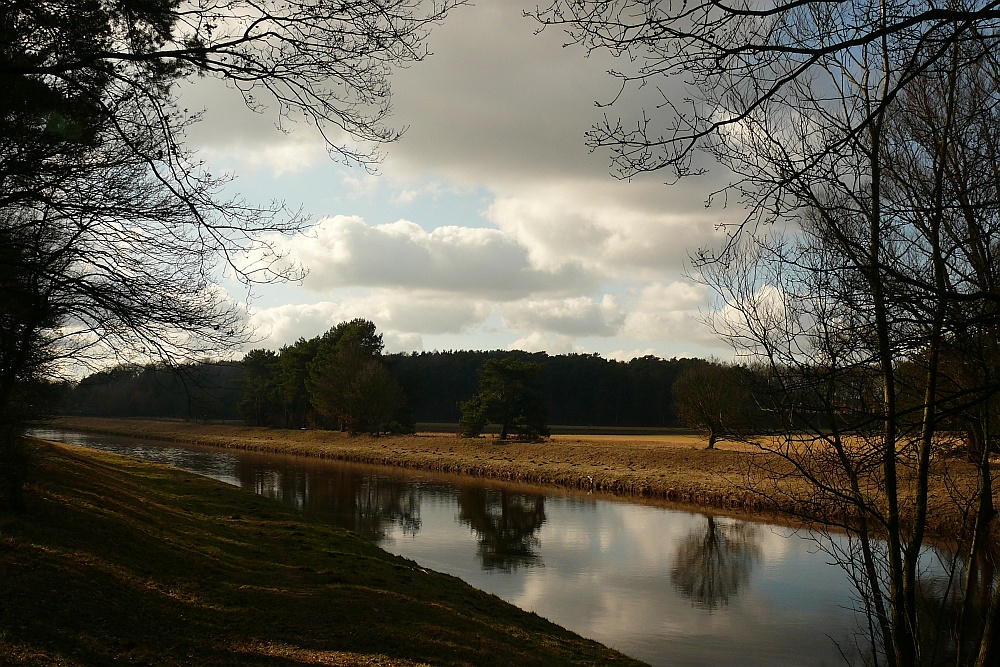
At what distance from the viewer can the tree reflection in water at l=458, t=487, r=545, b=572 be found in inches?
722

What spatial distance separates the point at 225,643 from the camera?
7594 mm

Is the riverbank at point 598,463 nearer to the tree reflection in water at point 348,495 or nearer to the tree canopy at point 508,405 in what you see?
the tree canopy at point 508,405

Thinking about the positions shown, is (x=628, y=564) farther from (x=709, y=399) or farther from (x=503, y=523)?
(x=709, y=399)

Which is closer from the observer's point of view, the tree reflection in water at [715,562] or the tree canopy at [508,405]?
the tree reflection in water at [715,562]

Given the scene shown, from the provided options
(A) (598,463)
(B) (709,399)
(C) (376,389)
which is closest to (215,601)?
(B) (709,399)

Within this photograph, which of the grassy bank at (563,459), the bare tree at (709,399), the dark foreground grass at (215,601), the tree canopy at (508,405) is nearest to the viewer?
the bare tree at (709,399)

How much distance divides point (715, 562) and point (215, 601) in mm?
12691

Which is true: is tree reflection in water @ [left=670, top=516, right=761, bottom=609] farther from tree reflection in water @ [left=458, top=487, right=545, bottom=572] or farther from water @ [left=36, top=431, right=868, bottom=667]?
tree reflection in water @ [left=458, top=487, right=545, bottom=572]

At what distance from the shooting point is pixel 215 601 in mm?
9133

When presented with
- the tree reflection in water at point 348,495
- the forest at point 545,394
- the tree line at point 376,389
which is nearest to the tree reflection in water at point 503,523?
the tree reflection in water at point 348,495

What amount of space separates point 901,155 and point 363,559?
1094 cm

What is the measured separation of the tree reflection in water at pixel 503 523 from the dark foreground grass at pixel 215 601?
446 cm

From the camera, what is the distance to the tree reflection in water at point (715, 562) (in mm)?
15461

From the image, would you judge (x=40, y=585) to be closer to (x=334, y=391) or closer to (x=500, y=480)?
(x=500, y=480)
